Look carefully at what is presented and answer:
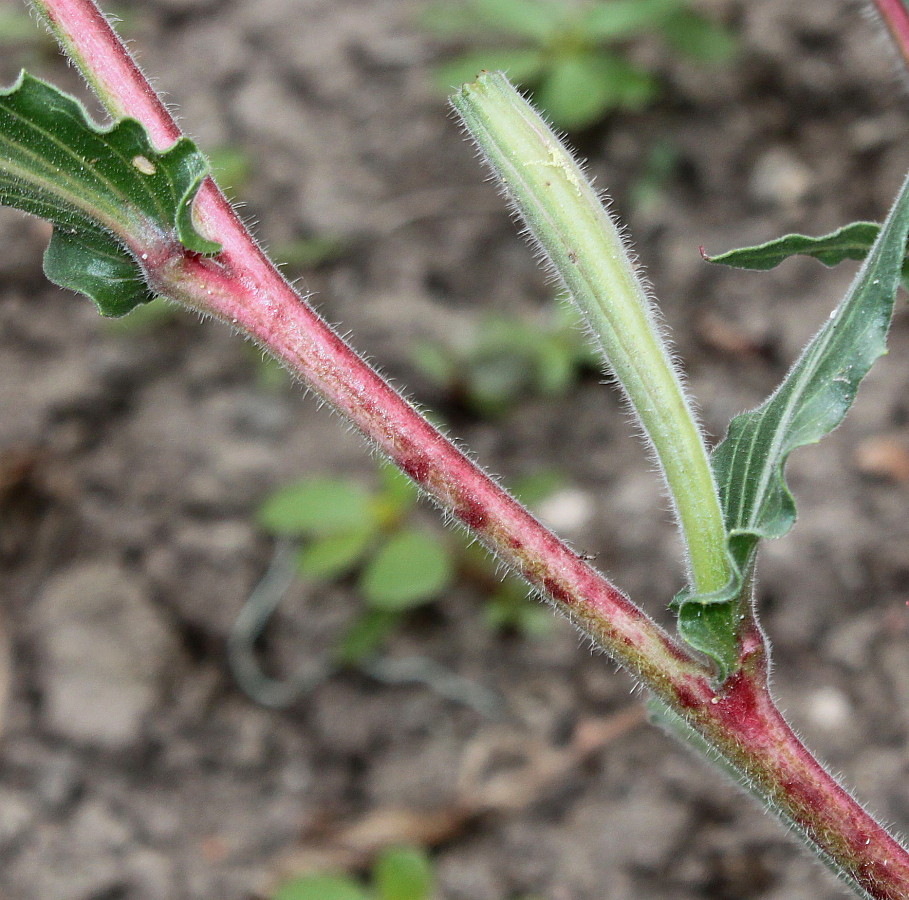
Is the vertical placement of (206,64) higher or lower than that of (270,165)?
higher

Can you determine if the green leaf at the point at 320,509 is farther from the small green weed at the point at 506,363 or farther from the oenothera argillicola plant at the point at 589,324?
the oenothera argillicola plant at the point at 589,324

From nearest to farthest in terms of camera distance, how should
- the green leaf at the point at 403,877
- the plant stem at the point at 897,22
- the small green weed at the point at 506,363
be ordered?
the plant stem at the point at 897,22 → the green leaf at the point at 403,877 → the small green weed at the point at 506,363

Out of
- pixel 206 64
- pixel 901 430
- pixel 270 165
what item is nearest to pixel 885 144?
pixel 901 430

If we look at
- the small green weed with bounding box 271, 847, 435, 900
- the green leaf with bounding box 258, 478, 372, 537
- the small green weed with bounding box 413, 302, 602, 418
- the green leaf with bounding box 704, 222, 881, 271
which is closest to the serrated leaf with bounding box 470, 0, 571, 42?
the small green weed with bounding box 413, 302, 602, 418

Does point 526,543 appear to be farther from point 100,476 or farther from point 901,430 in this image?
point 100,476

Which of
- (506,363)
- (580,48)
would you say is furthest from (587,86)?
(506,363)

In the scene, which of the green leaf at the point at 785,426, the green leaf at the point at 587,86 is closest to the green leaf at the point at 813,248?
the green leaf at the point at 785,426
